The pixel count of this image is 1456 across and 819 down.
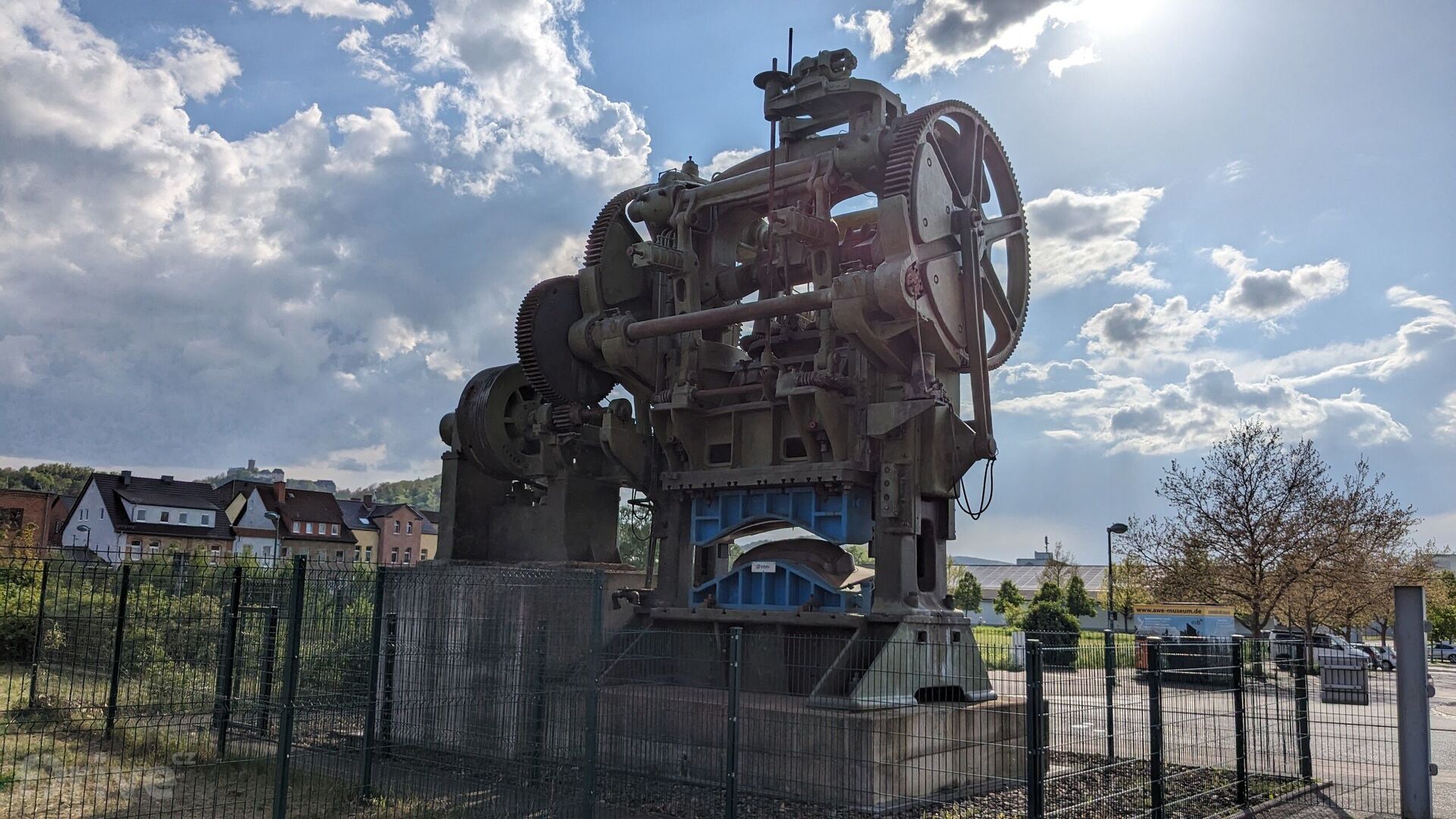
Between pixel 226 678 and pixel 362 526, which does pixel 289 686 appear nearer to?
pixel 226 678

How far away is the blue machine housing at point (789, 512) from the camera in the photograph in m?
13.3

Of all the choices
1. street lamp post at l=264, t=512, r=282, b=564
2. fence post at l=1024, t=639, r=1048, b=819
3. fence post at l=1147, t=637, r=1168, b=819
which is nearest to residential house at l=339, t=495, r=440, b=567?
street lamp post at l=264, t=512, r=282, b=564

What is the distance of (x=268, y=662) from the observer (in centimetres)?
966

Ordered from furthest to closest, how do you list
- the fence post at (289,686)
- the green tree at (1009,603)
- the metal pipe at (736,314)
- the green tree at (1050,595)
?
the green tree at (1009,603), the green tree at (1050,595), the metal pipe at (736,314), the fence post at (289,686)

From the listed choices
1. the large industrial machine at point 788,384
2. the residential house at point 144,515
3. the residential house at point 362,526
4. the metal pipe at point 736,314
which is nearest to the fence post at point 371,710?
the large industrial machine at point 788,384

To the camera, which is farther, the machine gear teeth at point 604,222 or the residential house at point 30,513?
the residential house at point 30,513

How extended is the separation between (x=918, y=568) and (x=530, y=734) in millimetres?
5930

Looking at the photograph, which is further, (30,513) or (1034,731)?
(30,513)

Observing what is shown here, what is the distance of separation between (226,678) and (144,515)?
64256mm

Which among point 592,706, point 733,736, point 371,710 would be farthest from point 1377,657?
point 371,710

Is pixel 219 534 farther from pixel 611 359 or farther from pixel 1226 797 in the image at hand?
pixel 1226 797

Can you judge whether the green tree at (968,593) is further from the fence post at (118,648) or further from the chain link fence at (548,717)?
the fence post at (118,648)

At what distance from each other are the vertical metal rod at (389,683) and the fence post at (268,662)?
99cm

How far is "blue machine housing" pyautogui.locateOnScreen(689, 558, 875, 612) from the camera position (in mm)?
12977
